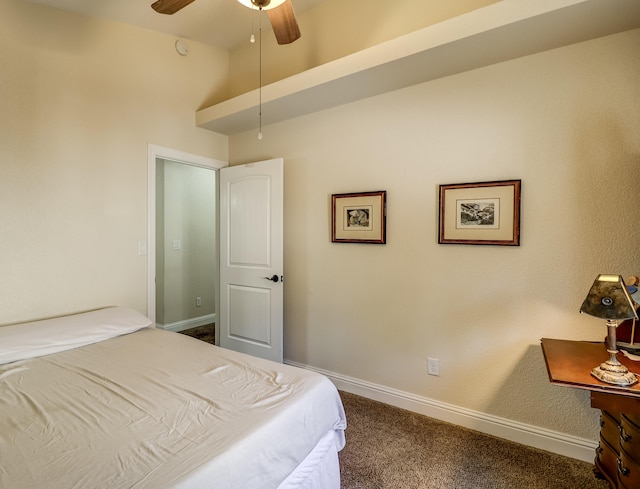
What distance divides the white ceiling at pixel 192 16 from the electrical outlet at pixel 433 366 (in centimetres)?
303

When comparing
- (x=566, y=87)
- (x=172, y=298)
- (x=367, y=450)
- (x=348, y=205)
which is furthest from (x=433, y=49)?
(x=172, y=298)

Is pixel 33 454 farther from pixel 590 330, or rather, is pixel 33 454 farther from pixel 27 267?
pixel 590 330

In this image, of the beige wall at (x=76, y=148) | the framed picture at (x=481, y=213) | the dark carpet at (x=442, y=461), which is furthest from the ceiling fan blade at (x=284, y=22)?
the dark carpet at (x=442, y=461)

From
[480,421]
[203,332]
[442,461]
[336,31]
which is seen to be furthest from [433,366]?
[203,332]

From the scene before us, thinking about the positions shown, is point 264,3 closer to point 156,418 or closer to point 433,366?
point 156,418

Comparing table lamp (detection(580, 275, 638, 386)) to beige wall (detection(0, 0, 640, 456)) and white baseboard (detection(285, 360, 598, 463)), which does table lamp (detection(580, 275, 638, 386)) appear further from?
white baseboard (detection(285, 360, 598, 463))

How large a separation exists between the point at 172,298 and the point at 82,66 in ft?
9.10

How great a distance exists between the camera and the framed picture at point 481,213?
2029mm

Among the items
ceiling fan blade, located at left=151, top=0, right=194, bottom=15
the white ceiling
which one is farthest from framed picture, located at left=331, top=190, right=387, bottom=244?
the white ceiling

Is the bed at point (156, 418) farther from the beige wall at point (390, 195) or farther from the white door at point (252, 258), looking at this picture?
the white door at point (252, 258)

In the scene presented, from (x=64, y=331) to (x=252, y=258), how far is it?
1.53m

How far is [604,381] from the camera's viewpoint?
1284 millimetres

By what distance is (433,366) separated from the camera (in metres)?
2.33

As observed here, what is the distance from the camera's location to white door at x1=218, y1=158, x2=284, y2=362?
2.97 metres
